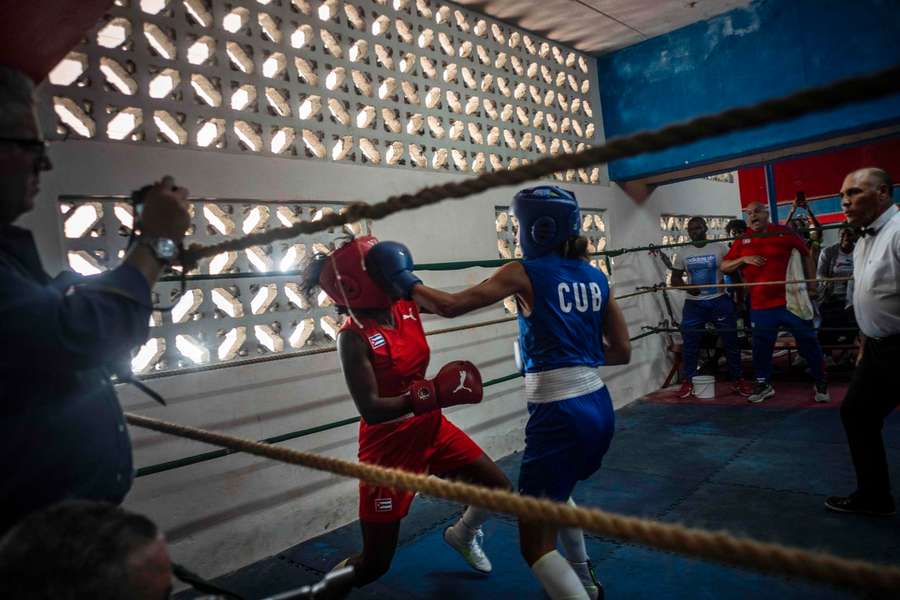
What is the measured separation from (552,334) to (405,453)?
61 cm

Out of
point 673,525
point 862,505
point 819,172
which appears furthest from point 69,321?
point 819,172

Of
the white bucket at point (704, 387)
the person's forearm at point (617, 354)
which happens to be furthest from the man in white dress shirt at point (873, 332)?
the white bucket at point (704, 387)

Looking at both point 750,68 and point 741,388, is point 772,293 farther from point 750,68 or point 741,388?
point 750,68

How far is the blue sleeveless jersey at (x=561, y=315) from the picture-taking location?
168 cm

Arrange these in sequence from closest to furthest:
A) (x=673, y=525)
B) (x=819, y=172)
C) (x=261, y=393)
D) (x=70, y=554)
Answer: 1. (x=673, y=525)
2. (x=70, y=554)
3. (x=261, y=393)
4. (x=819, y=172)

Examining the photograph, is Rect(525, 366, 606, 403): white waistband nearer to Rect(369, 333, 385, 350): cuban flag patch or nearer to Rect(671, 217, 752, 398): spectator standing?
Rect(369, 333, 385, 350): cuban flag patch

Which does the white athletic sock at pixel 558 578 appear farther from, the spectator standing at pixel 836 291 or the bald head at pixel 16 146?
the spectator standing at pixel 836 291

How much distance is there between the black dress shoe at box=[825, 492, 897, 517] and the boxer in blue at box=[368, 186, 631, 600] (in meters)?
1.17

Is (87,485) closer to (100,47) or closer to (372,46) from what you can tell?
(100,47)

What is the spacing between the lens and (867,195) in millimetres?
2158

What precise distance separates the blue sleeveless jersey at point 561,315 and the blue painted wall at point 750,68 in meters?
2.22

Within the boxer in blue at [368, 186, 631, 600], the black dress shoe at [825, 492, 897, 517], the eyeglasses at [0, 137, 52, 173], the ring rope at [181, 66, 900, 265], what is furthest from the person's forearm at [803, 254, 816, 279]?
the eyeglasses at [0, 137, 52, 173]

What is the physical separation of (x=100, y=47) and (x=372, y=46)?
1.34 m

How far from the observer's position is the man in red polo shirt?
401cm
